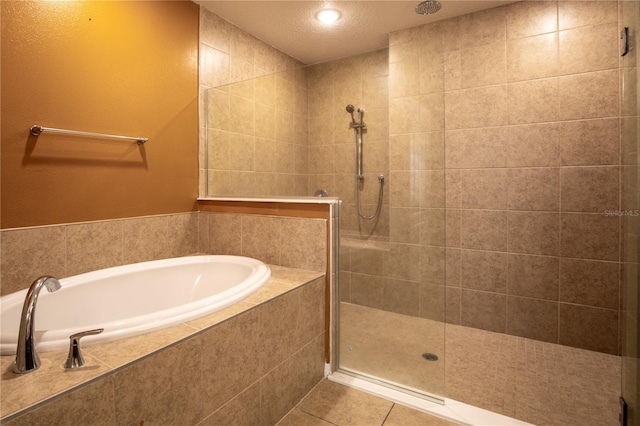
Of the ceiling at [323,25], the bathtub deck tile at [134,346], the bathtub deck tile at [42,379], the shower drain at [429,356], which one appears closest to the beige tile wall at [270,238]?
the shower drain at [429,356]

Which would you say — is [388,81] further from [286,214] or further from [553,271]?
[553,271]

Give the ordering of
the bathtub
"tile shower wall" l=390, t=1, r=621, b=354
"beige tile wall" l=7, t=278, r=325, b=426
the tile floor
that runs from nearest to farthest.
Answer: "beige tile wall" l=7, t=278, r=325, b=426
the bathtub
the tile floor
"tile shower wall" l=390, t=1, r=621, b=354

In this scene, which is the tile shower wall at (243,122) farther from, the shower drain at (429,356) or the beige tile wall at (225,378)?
the shower drain at (429,356)

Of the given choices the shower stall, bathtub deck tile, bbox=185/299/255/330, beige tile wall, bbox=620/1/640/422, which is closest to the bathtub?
bathtub deck tile, bbox=185/299/255/330

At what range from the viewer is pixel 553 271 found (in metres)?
2.22

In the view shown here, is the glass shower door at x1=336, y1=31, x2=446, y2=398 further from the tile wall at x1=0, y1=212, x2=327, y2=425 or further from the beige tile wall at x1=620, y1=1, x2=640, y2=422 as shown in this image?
the beige tile wall at x1=620, y1=1, x2=640, y2=422

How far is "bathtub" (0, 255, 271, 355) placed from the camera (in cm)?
104

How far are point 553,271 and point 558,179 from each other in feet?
2.05

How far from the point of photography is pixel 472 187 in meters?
2.48

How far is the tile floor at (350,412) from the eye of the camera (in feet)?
4.82

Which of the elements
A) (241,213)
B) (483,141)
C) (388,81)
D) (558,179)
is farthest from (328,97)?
(558,179)

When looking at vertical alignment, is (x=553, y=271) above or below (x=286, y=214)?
below

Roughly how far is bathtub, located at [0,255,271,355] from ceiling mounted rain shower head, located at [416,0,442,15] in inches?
84.1

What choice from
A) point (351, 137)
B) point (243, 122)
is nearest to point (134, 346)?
point (351, 137)
